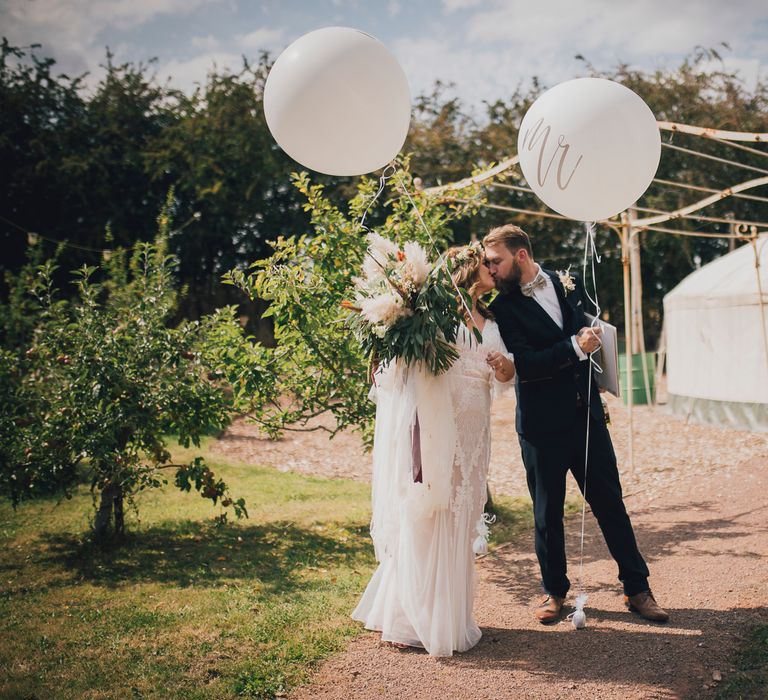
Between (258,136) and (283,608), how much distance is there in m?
14.8

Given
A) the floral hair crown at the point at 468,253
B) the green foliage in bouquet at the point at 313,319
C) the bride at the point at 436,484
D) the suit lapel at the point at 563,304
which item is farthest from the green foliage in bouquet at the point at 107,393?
the suit lapel at the point at 563,304

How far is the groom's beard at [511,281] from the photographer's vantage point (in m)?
3.97

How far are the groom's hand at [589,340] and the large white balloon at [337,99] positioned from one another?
4.95 ft

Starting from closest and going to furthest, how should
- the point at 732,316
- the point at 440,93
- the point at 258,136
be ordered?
the point at 732,316 < the point at 258,136 < the point at 440,93

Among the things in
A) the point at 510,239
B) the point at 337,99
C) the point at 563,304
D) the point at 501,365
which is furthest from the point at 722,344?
the point at 337,99

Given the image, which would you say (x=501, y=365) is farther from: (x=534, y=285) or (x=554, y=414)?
(x=534, y=285)

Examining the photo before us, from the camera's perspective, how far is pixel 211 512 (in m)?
7.11

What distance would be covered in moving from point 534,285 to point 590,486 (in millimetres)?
1185

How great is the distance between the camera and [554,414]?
3.86 metres

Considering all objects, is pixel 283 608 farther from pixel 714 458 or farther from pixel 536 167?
pixel 714 458

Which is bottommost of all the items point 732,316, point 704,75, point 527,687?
point 527,687

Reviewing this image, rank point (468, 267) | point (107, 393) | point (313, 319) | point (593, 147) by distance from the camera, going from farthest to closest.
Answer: point (313, 319) → point (107, 393) → point (468, 267) → point (593, 147)

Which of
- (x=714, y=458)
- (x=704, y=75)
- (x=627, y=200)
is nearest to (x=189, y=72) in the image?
(x=704, y=75)

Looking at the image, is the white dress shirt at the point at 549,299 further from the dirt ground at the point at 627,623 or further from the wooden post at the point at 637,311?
the wooden post at the point at 637,311
